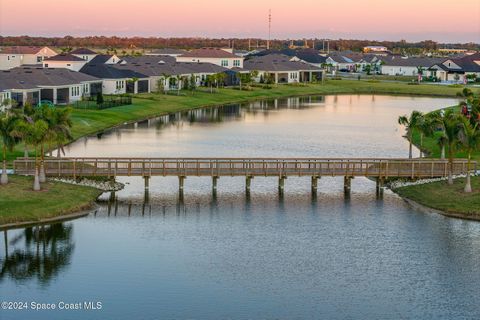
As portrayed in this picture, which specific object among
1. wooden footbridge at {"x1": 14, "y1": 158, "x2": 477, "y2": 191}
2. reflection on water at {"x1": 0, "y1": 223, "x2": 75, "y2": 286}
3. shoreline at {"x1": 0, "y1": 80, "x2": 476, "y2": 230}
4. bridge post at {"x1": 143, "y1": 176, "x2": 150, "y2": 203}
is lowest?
reflection on water at {"x1": 0, "y1": 223, "x2": 75, "y2": 286}

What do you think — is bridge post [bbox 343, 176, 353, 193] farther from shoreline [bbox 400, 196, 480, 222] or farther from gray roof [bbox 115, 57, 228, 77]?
gray roof [bbox 115, 57, 228, 77]

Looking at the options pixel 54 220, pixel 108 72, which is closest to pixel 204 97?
pixel 108 72

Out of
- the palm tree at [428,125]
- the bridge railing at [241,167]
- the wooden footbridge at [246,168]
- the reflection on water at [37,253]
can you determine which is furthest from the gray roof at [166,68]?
the reflection on water at [37,253]

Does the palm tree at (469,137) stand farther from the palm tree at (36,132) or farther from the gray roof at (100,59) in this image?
the gray roof at (100,59)

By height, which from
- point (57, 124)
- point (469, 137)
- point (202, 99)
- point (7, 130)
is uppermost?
point (57, 124)

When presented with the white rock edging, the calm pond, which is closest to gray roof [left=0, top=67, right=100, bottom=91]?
the white rock edging

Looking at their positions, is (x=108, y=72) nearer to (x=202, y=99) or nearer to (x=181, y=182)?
(x=202, y=99)
